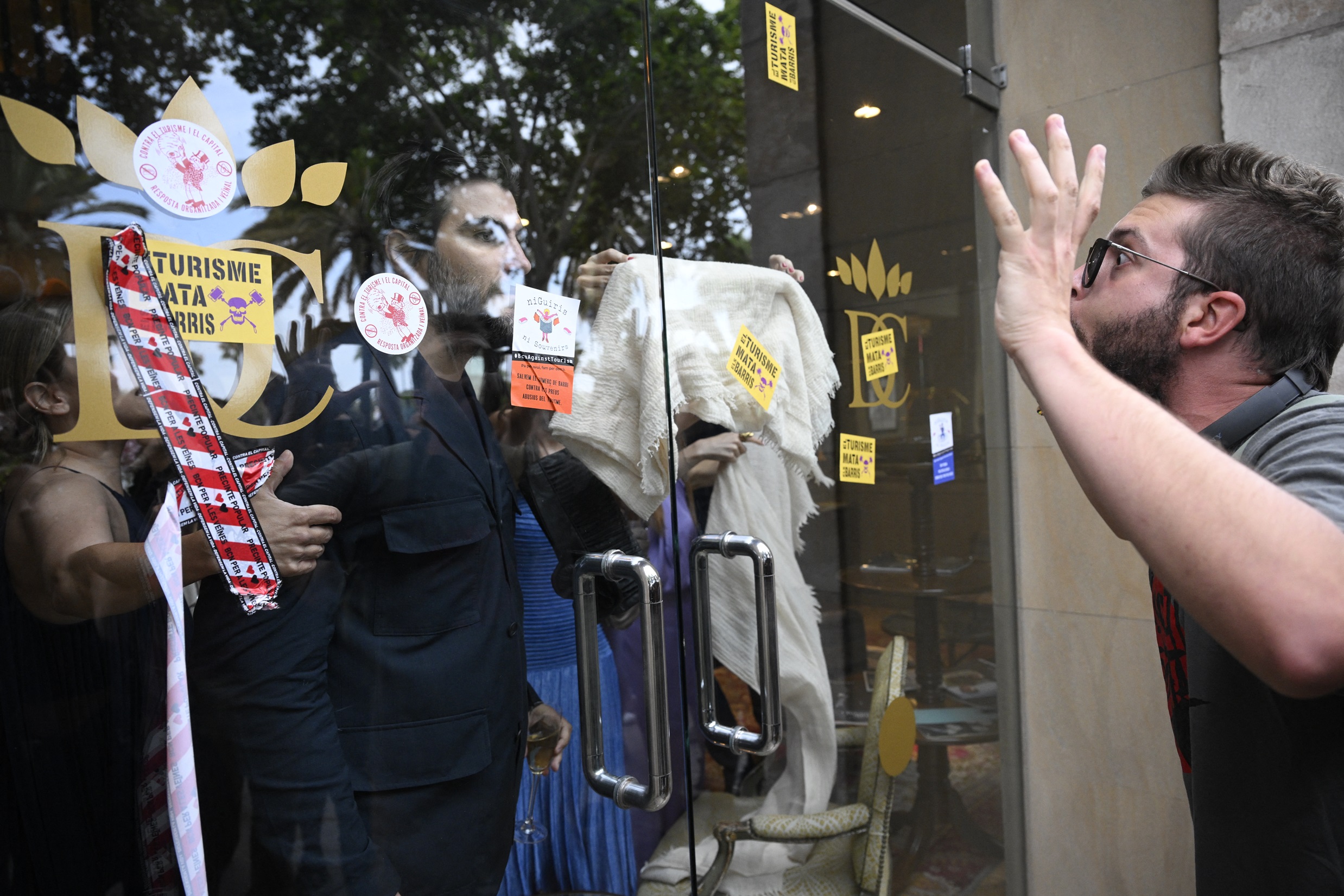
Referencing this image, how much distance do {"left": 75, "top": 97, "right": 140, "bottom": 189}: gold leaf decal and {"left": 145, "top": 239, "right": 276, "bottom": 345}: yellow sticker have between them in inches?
3.1

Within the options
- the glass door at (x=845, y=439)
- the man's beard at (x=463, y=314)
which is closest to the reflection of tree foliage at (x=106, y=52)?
the man's beard at (x=463, y=314)

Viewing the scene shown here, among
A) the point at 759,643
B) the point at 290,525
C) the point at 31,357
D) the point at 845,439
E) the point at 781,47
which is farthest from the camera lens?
the point at 845,439

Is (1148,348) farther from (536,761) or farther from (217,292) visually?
(217,292)

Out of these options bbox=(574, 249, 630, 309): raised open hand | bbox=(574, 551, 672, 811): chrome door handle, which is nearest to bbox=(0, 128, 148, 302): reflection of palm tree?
bbox=(574, 249, 630, 309): raised open hand

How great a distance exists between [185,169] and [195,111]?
75 mm

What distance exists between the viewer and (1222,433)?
120cm

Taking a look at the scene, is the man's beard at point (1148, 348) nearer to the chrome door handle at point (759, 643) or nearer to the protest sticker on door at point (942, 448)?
the chrome door handle at point (759, 643)

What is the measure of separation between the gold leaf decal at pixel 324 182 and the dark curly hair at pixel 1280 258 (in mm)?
1173

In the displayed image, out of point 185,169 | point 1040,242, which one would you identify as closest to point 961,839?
point 1040,242

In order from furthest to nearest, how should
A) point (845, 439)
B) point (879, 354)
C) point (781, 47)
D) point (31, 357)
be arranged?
point (879, 354) → point (845, 439) → point (781, 47) → point (31, 357)

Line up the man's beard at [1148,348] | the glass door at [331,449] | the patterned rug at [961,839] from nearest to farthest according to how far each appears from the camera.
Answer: the glass door at [331,449] → the man's beard at [1148,348] → the patterned rug at [961,839]

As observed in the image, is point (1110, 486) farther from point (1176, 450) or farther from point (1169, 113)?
point (1169, 113)

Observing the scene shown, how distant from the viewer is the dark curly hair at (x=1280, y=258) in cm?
122

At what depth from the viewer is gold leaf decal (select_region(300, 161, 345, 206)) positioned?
1.17 meters
